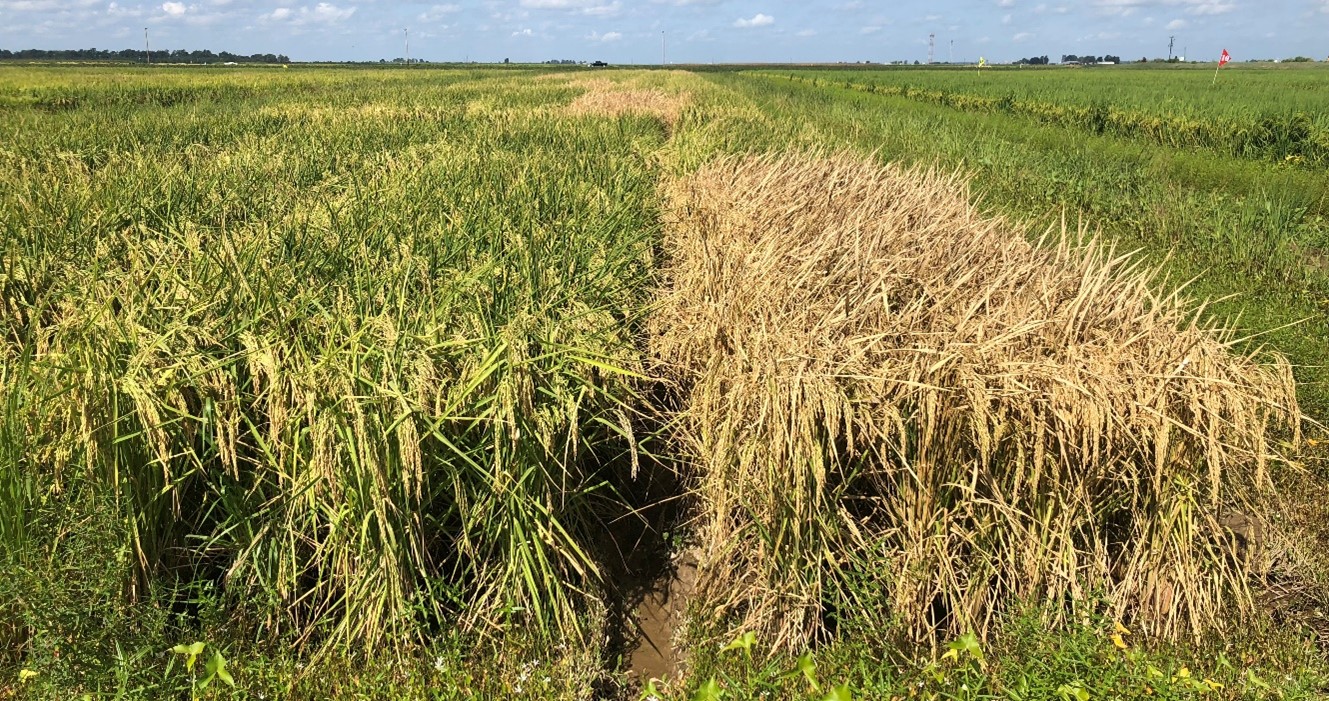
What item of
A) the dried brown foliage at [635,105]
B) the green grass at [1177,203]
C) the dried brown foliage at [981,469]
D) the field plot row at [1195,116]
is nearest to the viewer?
the dried brown foliage at [981,469]

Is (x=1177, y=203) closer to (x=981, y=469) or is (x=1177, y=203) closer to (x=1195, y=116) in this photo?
(x=981, y=469)

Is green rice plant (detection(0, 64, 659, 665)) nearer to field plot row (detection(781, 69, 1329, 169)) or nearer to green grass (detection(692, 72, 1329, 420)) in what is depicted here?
green grass (detection(692, 72, 1329, 420))

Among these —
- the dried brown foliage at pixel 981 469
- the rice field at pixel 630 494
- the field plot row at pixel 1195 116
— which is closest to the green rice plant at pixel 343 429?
the rice field at pixel 630 494

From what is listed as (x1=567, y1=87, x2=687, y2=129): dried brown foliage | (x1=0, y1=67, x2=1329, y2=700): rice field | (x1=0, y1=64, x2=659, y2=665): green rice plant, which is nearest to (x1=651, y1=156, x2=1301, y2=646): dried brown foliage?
(x1=0, y1=67, x2=1329, y2=700): rice field

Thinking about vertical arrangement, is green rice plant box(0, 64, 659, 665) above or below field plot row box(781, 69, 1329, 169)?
below

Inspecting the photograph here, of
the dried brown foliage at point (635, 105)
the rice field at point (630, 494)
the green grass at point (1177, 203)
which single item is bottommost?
the rice field at point (630, 494)

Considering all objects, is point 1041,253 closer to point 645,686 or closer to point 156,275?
point 645,686

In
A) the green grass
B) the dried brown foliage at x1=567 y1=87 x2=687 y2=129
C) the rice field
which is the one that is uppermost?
the dried brown foliage at x1=567 y1=87 x2=687 y2=129

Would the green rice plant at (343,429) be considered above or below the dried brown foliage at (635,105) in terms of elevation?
below

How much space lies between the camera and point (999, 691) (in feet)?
7.10

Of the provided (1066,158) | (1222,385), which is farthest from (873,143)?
(1222,385)

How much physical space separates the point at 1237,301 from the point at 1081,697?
5544mm

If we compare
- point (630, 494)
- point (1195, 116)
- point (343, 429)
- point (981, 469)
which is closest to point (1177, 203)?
point (981, 469)

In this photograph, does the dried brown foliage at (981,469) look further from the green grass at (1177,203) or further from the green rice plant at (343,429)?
the green grass at (1177,203)
